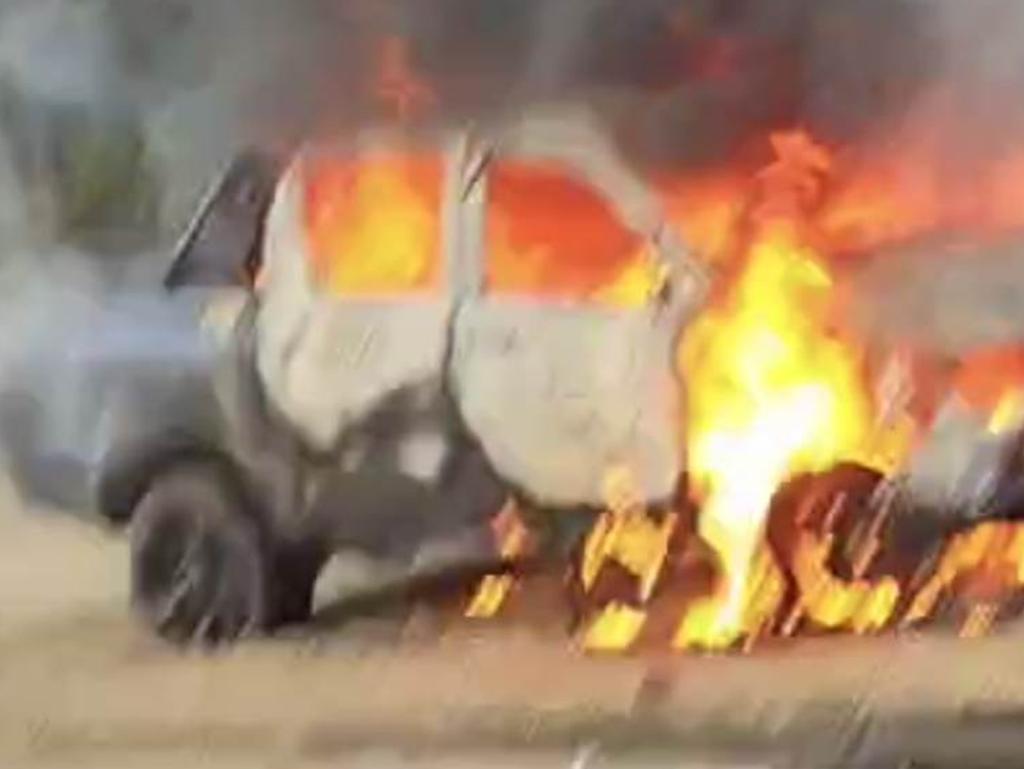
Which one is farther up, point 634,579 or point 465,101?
point 465,101

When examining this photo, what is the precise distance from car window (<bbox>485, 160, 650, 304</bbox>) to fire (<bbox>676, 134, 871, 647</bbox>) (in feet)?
0.16

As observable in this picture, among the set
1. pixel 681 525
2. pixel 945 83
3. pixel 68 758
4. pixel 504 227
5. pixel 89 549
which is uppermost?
pixel 945 83

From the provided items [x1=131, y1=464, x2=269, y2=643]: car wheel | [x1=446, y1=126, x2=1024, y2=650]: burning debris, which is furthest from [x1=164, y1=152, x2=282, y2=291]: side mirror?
[x1=446, y1=126, x2=1024, y2=650]: burning debris

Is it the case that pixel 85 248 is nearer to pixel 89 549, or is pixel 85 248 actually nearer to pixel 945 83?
pixel 89 549

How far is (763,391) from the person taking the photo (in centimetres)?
142

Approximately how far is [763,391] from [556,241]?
0.42ft

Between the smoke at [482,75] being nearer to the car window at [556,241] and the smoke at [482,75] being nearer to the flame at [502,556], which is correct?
the car window at [556,241]

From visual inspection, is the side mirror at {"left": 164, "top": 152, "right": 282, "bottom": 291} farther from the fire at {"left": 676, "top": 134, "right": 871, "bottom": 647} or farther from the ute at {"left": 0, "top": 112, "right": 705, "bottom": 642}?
the fire at {"left": 676, "top": 134, "right": 871, "bottom": 647}

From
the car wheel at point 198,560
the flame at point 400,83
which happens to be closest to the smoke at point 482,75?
the flame at point 400,83

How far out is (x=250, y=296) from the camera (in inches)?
57.7

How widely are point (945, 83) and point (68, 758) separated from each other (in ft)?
1.91

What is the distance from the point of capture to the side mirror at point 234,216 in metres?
1.46

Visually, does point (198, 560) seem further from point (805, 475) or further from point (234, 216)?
point (805, 475)

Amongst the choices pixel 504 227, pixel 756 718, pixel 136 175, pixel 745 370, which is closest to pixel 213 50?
pixel 136 175
